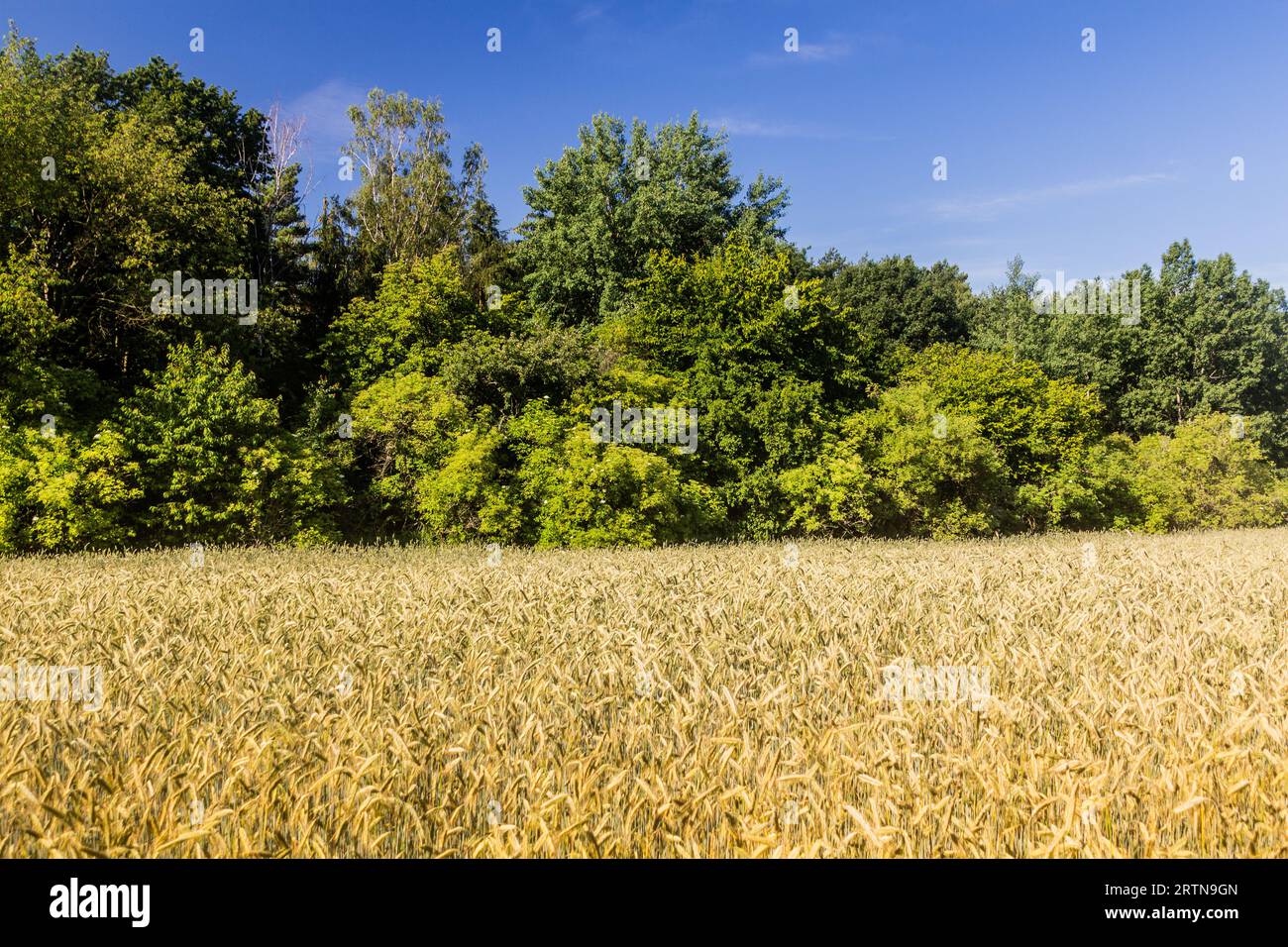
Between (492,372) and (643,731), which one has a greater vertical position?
(492,372)

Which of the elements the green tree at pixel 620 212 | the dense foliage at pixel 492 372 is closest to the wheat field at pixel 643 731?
the dense foliage at pixel 492 372

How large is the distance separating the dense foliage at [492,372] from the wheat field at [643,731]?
1404cm

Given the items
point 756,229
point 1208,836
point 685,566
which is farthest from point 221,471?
point 756,229

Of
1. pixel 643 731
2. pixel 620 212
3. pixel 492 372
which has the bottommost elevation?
pixel 643 731

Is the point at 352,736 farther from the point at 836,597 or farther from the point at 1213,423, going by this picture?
the point at 1213,423

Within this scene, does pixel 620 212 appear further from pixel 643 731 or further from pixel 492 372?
pixel 643 731

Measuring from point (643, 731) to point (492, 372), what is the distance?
20.2m

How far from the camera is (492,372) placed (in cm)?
2291

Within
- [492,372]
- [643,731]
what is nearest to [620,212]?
[492,372]

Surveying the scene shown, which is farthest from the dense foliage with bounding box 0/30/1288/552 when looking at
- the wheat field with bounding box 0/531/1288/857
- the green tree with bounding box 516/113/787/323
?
the wheat field with bounding box 0/531/1288/857

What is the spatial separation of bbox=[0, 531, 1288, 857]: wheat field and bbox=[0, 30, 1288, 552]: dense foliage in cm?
1404

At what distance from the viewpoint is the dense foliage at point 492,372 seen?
1980cm

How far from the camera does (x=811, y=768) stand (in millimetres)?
3025

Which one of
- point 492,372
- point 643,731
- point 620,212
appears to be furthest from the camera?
point 620,212
